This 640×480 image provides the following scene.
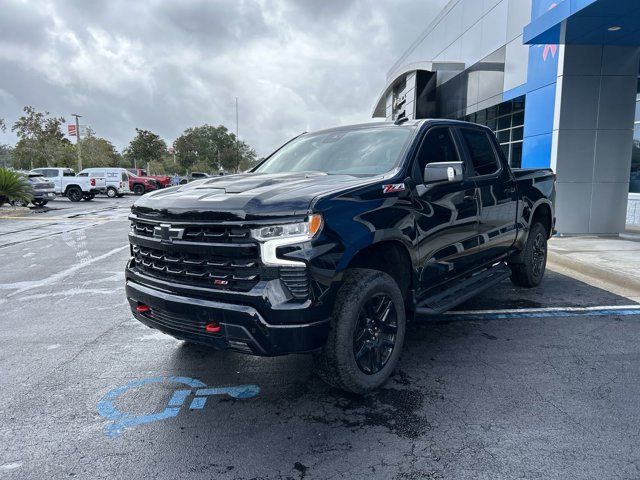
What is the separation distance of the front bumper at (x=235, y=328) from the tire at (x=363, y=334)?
128 mm

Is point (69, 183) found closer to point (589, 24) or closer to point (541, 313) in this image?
point (589, 24)

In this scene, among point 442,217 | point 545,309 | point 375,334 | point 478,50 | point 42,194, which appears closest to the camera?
point 375,334

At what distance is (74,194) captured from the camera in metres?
27.2

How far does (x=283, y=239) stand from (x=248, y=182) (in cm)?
98

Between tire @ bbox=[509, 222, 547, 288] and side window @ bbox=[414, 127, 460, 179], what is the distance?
2.18 meters

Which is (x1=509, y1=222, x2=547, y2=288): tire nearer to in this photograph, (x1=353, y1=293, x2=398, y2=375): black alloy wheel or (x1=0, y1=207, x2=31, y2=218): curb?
(x1=353, y1=293, x2=398, y2=375): black alloy wheel

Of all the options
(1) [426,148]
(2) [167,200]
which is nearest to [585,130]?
(1) [426,148]

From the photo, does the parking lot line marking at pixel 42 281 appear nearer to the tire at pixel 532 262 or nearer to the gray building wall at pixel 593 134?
the tire at pixel 532 262

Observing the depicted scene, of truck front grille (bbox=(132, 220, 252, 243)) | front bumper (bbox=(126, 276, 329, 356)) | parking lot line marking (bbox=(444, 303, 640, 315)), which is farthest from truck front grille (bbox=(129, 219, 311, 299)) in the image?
parking lot line marking (bbox=(444, 303, 640, 315))

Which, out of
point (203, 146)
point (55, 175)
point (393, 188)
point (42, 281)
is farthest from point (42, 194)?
point (203, 146)

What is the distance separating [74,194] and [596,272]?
2710 cm

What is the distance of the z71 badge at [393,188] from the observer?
3.44 meters

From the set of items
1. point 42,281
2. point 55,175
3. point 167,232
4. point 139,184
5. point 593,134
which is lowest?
point 42,281

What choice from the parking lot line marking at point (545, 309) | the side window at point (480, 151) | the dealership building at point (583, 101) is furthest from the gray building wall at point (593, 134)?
the side window at point (480, 151)
